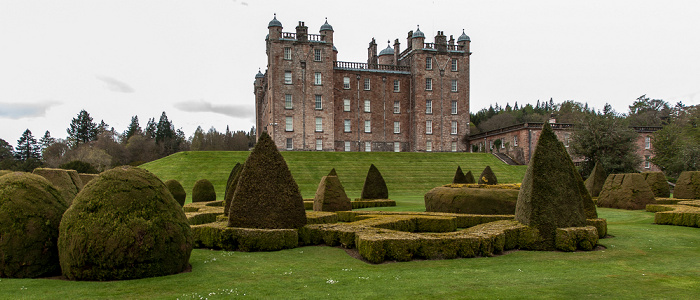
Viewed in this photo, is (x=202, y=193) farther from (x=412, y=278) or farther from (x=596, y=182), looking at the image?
(x=596, y=182)

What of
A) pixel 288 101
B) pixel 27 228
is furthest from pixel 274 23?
pixel 27 228

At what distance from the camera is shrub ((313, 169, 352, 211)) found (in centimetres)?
1712

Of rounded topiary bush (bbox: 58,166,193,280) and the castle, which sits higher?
the castle

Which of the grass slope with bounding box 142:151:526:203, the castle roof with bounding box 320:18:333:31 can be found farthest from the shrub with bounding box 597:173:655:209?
the castle roof with bounding box 320:18:333:31

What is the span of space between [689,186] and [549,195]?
15.5 meters

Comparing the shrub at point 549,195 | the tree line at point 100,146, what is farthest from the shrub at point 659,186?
the tree line at point 100,146

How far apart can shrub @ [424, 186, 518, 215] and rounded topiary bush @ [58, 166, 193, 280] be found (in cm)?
1094

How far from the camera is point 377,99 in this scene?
60.4m

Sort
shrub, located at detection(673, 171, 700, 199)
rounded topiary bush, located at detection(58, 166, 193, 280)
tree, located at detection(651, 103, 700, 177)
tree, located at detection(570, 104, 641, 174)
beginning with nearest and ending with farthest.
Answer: rounded topiary bush, located at detection(58, 166, 193, 280) → shrub, located at detection(673, 171, 700, 199) → tree, located at detection(570, 104, 641, 174) → tree, located at detection(651, 103, 700, 177)

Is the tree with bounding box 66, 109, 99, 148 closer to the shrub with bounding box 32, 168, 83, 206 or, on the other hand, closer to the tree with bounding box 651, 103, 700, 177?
the shrub with bounding box 32, 168, 83, 206

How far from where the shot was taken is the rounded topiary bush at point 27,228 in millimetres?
7148

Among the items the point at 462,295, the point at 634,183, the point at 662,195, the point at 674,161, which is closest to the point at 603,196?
the point at 634,183

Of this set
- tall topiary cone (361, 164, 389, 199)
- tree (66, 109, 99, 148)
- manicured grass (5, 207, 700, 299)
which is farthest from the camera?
tree (66, 109, 99, 148)

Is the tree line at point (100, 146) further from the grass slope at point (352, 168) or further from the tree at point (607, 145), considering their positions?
the tree at point (607, 145)
